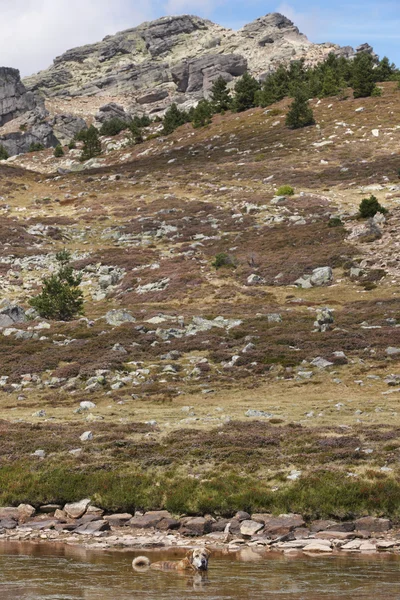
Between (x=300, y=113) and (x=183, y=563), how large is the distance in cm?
8944

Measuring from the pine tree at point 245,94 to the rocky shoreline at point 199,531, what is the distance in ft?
334

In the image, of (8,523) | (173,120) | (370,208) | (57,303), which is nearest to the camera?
(8,523)

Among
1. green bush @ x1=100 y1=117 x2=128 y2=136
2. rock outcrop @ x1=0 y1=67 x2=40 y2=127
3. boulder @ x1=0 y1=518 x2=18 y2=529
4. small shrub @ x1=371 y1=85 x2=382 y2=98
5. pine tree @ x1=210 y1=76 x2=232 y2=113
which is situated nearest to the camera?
boulder @ x1=0 y1=518 x2=18 y2=529

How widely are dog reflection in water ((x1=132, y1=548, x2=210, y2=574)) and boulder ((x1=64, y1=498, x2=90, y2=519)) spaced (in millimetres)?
4554

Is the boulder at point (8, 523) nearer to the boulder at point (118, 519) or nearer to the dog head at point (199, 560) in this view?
the boulder at point (118, 519)

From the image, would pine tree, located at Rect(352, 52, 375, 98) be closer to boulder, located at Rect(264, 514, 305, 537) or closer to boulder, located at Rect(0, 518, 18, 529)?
boulder, located at Rect(264, 514, 305, 537)

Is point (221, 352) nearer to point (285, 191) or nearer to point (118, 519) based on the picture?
point (118, 519)

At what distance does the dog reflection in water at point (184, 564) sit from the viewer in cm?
1277

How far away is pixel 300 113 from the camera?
95.1 m

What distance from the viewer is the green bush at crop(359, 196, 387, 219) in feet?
186

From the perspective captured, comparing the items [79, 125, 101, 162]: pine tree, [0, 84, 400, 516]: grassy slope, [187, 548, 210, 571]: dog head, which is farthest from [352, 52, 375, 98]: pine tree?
[187, 548, 210, 571]: dog head

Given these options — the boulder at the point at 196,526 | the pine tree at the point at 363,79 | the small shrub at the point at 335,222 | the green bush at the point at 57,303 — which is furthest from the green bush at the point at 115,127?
the boulder at the point at 196,526

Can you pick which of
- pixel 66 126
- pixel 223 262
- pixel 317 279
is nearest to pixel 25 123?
pixel 66 126

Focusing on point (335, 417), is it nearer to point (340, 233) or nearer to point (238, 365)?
point (238, 365)
